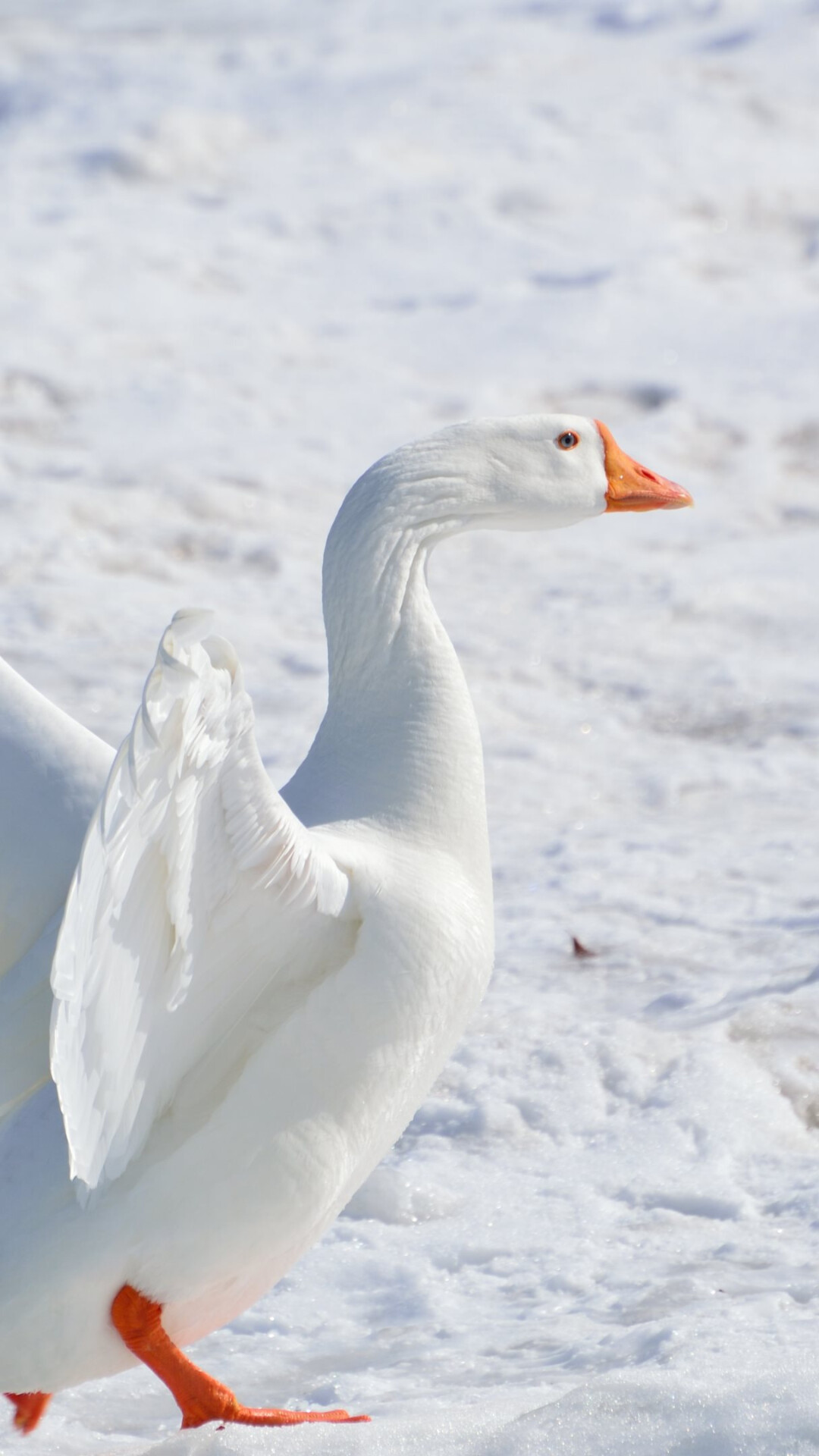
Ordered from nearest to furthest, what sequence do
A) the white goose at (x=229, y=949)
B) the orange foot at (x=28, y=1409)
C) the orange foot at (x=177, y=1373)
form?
the white goose at (x=229, y=949), the orange foot at (x=177, y=1373), the orange foot at (x=28, y=1409)

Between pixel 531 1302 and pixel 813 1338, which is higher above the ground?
pixel 813 1338

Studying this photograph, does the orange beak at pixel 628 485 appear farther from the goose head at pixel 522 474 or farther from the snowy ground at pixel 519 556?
the snowy ground at pixel 519 556

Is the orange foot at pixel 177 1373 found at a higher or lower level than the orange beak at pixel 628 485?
lower

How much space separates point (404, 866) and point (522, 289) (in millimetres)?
7252

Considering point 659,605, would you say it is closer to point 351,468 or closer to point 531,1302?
point 351,468

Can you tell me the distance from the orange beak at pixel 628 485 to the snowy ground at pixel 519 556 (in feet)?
4.56

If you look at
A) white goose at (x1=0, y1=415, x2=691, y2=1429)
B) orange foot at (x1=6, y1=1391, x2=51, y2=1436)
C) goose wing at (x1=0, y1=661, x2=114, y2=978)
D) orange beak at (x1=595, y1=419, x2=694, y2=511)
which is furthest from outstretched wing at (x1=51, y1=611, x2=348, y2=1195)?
orange beak at (x1=595, y1=419, x2=694, y2=511)

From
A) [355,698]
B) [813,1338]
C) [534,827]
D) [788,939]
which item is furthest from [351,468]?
[813,1338]

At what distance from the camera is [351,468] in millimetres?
7980

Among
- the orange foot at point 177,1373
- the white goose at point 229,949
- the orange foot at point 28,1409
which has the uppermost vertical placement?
the white goose at point 229,949

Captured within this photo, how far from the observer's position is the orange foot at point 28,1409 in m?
3.10

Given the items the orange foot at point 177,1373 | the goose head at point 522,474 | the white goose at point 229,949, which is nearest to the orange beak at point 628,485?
the goose head at point 522,474

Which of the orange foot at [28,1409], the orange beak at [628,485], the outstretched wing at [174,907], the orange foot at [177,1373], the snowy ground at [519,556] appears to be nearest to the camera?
the outstretched wing at [174,907]

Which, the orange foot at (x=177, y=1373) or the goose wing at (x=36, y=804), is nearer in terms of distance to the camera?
the orange foot at (x=177, y=1373)
